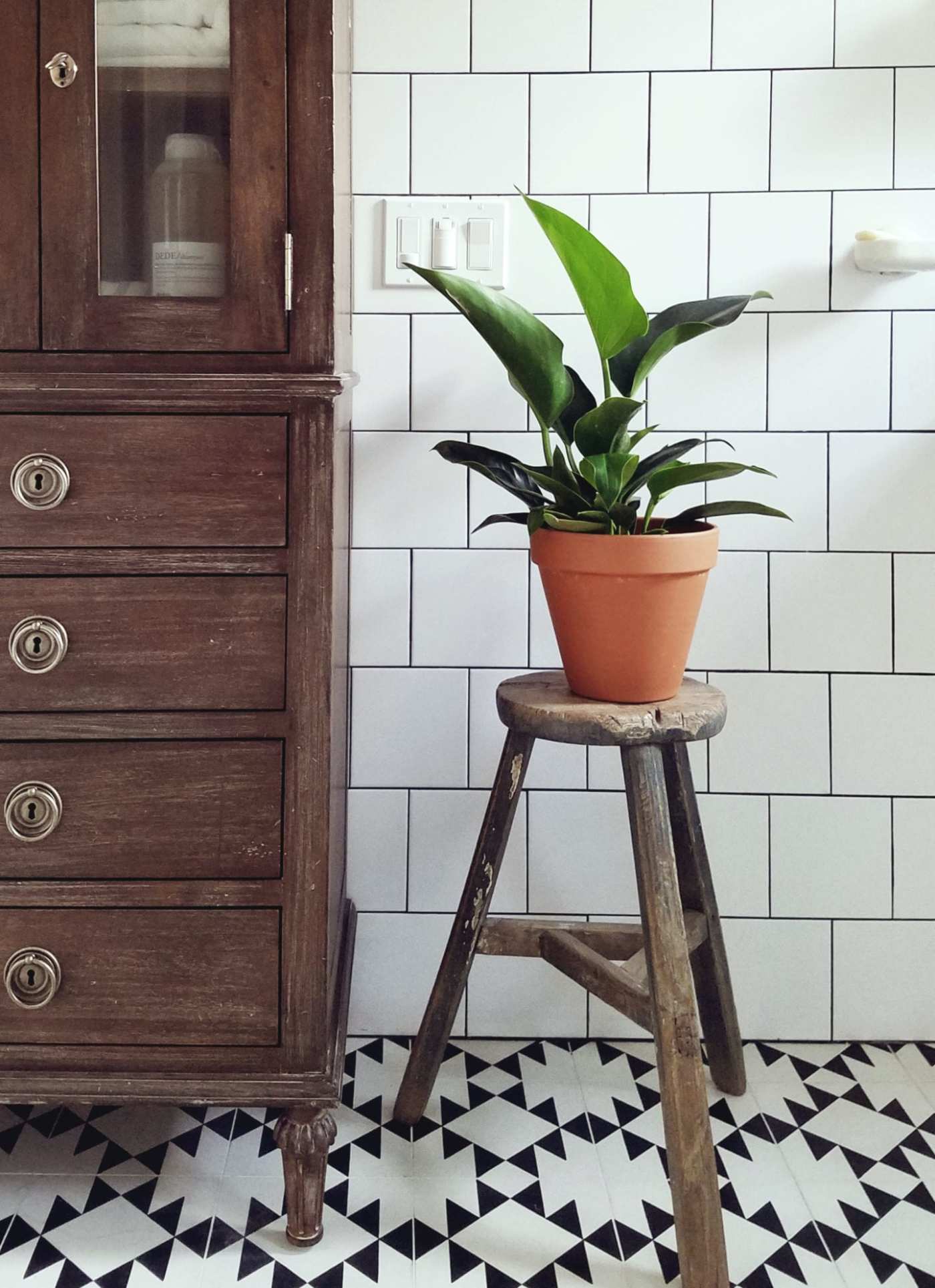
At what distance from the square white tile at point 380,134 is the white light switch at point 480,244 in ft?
0.33

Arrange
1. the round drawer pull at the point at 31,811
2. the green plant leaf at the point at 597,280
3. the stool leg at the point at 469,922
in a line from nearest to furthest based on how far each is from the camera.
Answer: the green plant leaf at the point at 597,280 → the round drawer pull at the point at 31,811 → the stool leg at the point at 469,922

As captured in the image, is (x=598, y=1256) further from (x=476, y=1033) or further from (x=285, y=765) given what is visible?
(x=285, y=765)

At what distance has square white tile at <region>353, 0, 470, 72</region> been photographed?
136cm

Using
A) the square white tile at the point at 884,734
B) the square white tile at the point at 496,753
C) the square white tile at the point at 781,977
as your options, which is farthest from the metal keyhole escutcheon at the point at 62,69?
the square white tile at the point at 781,977

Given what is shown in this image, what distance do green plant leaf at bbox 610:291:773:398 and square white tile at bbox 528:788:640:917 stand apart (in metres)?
0.62

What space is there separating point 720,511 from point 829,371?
435 millimetres

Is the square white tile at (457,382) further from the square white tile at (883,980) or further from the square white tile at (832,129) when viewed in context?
the square white tile at (883,980)

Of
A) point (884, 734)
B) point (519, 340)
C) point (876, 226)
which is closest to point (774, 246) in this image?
point (876, 226)

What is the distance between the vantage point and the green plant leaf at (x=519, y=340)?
99cm

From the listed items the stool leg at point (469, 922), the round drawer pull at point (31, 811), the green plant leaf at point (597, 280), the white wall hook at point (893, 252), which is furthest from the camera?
the white wall hook at point (893, 252)

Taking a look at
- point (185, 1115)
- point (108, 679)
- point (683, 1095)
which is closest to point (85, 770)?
point (108, 679)

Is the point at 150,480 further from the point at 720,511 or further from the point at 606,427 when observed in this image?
the point at 720,511

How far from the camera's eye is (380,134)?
1370 mm

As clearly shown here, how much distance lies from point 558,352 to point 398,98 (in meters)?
0.55
